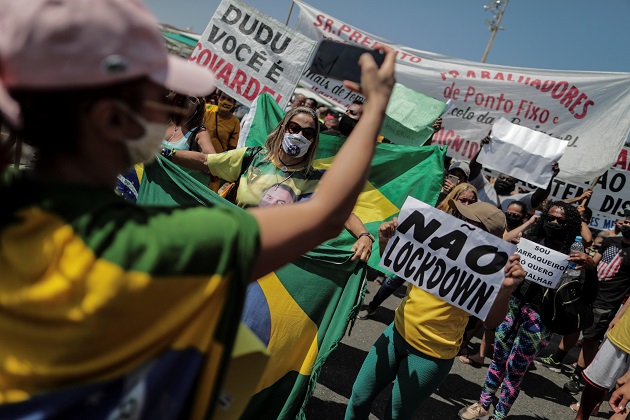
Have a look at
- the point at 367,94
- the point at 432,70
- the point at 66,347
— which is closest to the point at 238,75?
the point at 432,70

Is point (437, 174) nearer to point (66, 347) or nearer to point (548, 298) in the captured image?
point (548, 298)

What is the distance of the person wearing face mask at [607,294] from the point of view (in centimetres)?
561

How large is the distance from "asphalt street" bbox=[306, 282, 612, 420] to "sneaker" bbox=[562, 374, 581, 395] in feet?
0.21

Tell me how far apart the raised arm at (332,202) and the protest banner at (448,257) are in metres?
1.99

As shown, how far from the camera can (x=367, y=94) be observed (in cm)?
110

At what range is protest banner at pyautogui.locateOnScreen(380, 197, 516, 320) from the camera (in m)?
2.86

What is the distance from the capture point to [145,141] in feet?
2.99

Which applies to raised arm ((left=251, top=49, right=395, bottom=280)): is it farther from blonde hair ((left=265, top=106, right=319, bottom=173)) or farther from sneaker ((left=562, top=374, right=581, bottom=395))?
sneaker ((left=562, top=374, right=581, bottom=395))

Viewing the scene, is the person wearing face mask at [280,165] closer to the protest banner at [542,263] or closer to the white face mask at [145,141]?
the protest banner at [542,263]

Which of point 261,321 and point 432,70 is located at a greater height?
point 432,70

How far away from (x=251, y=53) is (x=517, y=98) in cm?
360

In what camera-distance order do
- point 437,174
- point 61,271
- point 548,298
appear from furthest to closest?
point 437,174
point 548,298
point 61,271

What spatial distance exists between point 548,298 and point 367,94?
359 centimetres

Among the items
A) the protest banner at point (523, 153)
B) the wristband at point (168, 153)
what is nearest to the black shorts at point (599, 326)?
the protest banner at point (523, 153)
